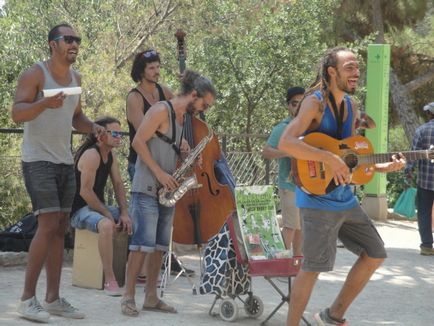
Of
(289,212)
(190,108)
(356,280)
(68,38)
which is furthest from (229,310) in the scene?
(68,38)

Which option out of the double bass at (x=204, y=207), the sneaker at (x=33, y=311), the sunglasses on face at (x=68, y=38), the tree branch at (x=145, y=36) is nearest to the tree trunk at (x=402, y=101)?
the tree branch at (x=145, y=36)

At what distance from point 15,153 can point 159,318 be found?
5233mm

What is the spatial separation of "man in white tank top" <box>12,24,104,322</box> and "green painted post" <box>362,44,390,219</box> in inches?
288

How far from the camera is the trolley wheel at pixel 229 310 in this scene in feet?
20.3

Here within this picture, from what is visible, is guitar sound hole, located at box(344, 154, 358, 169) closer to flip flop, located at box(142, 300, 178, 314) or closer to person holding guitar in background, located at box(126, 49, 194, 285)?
flip flop, located at box(142, 300, 178, 314)

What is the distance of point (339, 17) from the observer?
20344mm

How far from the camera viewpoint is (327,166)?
→ 5.21 meters

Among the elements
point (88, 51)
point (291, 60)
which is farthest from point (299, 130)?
point (88, 51)

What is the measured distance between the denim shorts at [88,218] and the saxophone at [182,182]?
108 centimetres

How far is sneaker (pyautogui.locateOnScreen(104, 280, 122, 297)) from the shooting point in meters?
6.93

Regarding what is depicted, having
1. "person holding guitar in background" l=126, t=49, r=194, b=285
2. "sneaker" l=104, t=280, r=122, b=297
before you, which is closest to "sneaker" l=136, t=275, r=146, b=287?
"person holding guitar in background" l=126, t=49, r=194, b=285

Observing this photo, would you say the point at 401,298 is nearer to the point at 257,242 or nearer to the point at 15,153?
the point at 257,242

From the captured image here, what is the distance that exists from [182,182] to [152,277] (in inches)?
29.6

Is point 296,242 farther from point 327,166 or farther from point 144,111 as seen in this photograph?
point 327,166
